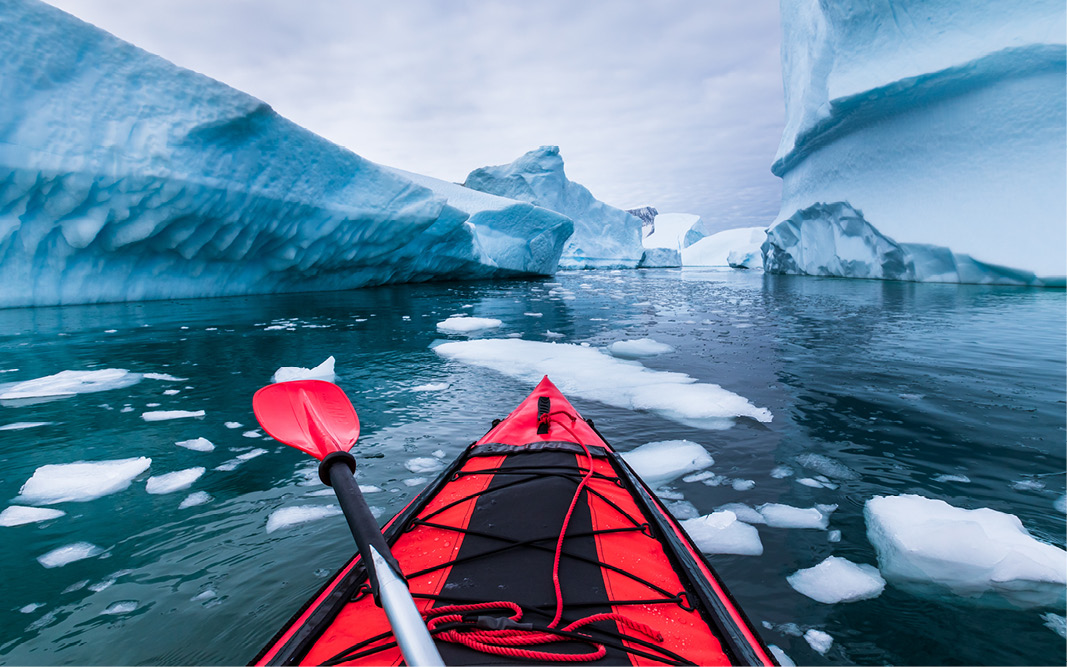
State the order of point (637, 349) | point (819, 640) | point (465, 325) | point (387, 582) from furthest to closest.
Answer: point (465, 325), point (637, 349), point (819, 640), point (387, 582)

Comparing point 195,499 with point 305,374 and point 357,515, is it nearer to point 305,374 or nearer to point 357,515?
point 357,515

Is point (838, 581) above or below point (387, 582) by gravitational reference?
below

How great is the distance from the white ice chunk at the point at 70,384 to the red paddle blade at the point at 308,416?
313 cm

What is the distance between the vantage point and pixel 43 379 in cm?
400

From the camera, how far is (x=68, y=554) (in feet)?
5.92

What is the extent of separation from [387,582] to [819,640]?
4.05 ft

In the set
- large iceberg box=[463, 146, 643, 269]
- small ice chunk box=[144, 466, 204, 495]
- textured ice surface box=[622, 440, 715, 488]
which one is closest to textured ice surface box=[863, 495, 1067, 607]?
textured ice surface box=[622, 440, 715, 488]

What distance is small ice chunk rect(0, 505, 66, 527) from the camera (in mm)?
2006

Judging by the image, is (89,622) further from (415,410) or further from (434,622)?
(415,410)

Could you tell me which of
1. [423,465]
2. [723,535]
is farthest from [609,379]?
[723,535]

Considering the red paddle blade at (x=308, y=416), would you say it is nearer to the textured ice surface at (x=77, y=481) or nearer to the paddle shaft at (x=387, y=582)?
the paddle shaft at (x=387, y=582)

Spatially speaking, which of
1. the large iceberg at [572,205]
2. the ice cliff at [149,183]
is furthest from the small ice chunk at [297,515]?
the large iceberg at [572,205]

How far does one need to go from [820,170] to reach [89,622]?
65.8ft

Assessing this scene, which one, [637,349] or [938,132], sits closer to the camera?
[637,349]
